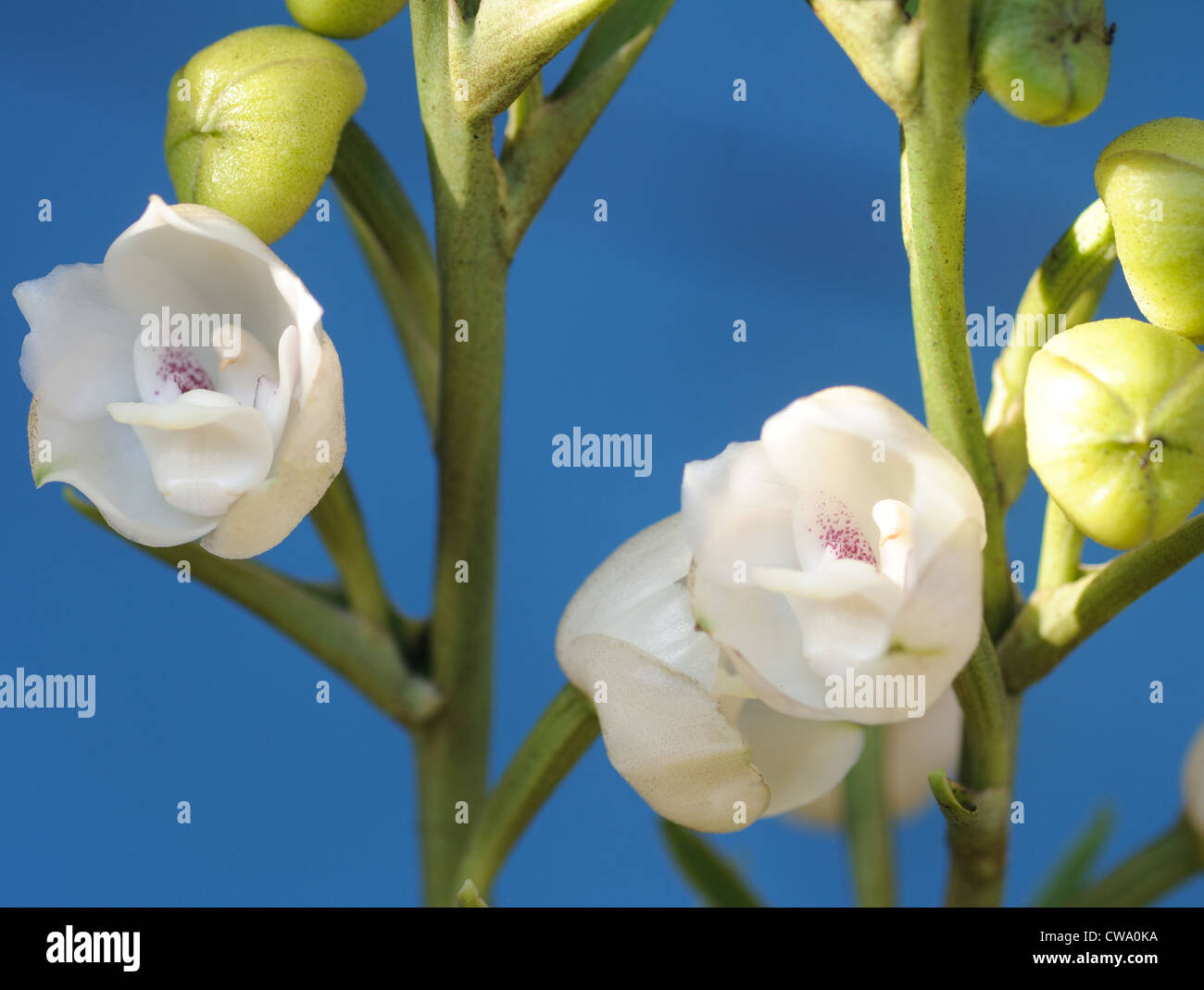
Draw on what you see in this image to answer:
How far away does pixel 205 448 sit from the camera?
0.81 ft

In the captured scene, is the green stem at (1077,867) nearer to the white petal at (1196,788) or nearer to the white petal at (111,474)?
the white petal at (1196,788)

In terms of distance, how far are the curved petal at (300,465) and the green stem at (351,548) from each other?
0.18 feet

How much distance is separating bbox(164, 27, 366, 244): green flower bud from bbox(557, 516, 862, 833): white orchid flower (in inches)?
3.9

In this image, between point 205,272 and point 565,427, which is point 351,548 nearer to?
point 205,272

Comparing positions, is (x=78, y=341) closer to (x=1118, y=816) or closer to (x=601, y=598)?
(x=601, y=598)

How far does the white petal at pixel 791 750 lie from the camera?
274 mm

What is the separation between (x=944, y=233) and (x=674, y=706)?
0.33ft

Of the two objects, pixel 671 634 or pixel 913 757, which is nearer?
pixel 671 634

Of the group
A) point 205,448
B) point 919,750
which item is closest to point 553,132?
point 205,448

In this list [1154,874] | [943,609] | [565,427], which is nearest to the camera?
[943,609]

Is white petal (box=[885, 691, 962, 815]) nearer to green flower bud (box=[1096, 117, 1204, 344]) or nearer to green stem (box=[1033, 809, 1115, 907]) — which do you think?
green stem (box=[1033, 809, 1115, 907])

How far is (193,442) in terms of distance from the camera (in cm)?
25

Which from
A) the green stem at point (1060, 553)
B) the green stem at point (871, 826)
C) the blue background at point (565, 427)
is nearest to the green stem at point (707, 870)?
the green stem at point (871, 826)

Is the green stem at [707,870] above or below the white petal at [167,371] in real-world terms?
below
